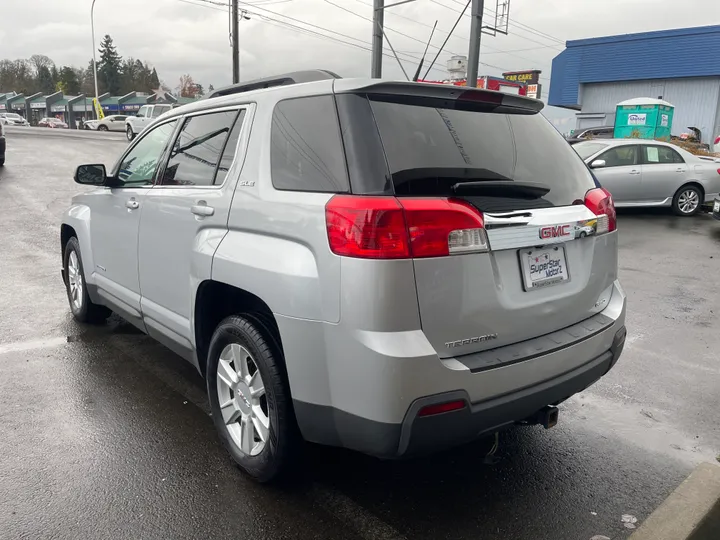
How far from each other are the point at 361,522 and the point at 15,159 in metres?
19.9

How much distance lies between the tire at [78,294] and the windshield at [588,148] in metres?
10.3

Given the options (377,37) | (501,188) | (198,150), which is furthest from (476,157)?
(377,37)

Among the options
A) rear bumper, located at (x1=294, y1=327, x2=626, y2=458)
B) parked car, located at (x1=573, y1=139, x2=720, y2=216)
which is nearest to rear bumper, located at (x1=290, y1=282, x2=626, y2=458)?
rear bumper, located at (x1=294, y1=327, x2=626, y2=458)

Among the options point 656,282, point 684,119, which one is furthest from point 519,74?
point 656,282

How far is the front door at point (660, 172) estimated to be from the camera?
41.9 feet

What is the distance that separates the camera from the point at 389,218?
7.54 ft

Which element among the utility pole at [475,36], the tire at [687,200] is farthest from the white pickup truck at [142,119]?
the tire at [687,200]

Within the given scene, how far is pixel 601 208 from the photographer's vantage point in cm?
309

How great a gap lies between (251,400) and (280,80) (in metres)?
1.74

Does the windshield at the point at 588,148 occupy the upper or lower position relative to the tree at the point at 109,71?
lower

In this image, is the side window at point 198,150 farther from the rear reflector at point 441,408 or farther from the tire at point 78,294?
the tire at point 78,294

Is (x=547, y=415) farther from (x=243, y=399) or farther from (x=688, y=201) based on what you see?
(x=688, y=201)

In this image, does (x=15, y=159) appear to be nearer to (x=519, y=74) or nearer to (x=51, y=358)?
(x=51, y=358)

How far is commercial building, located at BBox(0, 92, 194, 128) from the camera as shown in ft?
248
